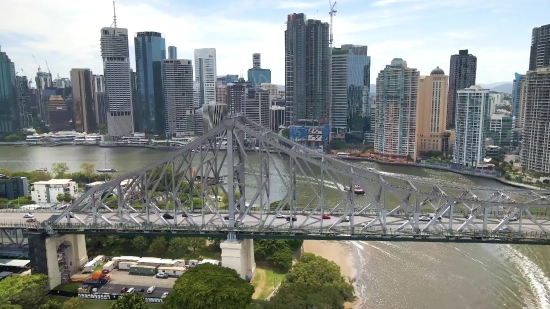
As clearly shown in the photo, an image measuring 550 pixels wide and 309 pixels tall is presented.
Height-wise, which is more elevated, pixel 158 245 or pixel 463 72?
pixel 463 72

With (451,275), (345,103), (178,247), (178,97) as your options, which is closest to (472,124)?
(345,103)

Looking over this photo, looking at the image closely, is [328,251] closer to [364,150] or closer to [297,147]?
[297,147]

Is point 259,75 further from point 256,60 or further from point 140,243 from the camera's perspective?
point 140,243

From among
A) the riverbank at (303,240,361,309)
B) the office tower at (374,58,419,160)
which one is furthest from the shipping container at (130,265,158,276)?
the office tower at (374,58,419,160)

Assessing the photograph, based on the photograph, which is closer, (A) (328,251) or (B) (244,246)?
(B) (244,246)

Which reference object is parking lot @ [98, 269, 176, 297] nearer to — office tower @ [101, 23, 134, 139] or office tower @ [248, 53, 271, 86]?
office tower @ [101, 23, 134, 139]

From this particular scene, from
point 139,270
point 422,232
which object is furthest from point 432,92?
point 139,270

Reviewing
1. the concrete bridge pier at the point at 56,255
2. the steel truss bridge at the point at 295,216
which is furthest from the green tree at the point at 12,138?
the concrete bridge pier at the point at 56,255

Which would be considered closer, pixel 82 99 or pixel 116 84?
pixel 116 84
